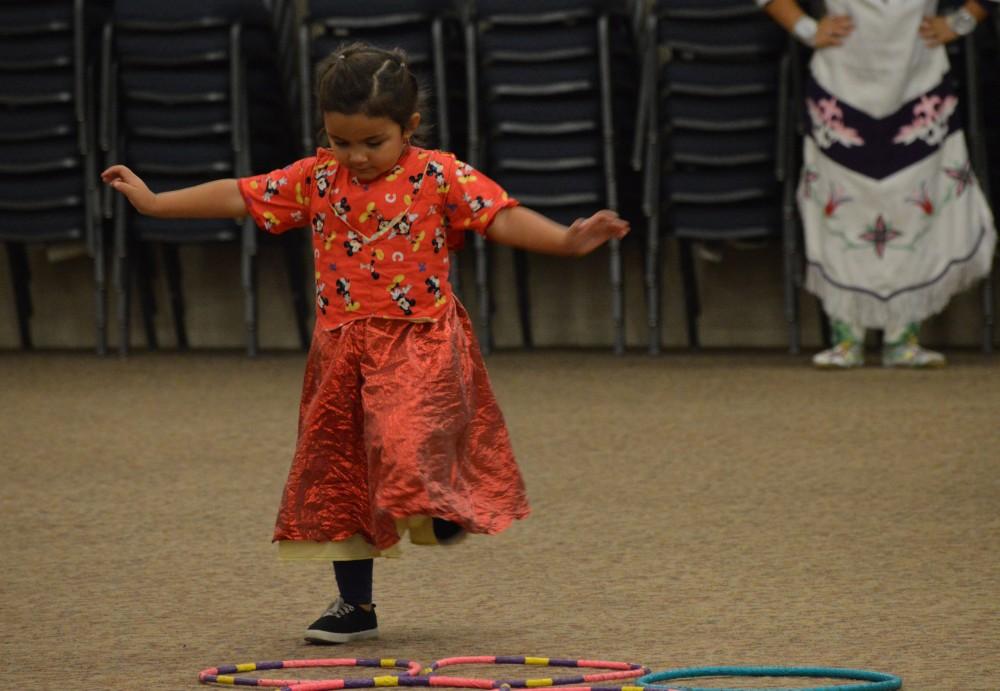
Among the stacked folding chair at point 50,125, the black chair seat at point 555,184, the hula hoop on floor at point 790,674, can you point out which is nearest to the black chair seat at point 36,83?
the stacked folding chair at point 50,125

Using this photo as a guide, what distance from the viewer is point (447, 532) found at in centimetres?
252

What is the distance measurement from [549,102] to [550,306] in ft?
2.99

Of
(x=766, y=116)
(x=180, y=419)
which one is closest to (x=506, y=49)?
(x=766, y=116)

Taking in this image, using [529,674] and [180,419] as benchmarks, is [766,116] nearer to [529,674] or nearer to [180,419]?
[180,419]

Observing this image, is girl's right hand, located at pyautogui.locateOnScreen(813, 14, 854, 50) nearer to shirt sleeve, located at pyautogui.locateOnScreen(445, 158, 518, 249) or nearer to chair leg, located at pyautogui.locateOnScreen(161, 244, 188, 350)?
chair leg, located at pyautogui.locateOnScreen(161, 244, 188, 350)

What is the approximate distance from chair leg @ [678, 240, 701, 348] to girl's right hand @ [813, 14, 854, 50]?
1.17 meters

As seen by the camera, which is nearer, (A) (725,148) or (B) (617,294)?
(A) (725,148)

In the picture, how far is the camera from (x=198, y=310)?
23.6ft

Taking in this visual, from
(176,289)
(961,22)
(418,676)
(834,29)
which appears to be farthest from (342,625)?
(176,289)

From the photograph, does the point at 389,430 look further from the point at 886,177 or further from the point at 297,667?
the point at 886,177

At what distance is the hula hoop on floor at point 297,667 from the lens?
7.22ft

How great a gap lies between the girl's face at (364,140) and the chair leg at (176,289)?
15.3 feet

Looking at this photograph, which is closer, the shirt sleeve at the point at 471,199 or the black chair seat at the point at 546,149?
the shirt sleeve at the point at 471,199

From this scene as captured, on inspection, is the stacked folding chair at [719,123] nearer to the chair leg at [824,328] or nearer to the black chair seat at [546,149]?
the black chair seat at [546,149]
